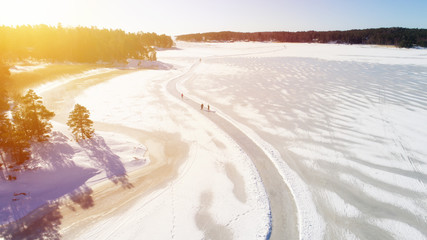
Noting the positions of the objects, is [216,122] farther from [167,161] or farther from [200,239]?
[200,239]

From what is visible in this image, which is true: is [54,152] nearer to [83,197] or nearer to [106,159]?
[106,159]

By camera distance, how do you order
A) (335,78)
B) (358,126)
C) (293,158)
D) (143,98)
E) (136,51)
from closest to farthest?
(293,158) < (358,126) < (143,98) < (335,78) < (136,51)

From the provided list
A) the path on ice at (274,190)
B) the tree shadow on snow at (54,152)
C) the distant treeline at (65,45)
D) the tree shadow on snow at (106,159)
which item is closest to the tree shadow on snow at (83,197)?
the tree shadow on snow at (106,159)

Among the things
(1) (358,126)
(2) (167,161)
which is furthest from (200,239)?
(1) (358,126)

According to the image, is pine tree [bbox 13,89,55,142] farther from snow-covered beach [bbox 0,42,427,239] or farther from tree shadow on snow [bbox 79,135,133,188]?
tree shadow on snow [bbox 79,135,133,188]

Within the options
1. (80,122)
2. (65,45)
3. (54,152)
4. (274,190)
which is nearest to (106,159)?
(54,152)

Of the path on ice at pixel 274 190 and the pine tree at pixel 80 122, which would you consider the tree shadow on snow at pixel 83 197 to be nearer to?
the pine tree at pixel 80 122

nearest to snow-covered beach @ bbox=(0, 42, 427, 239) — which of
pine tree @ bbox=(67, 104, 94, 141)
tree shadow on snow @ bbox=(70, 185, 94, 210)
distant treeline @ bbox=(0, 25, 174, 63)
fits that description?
tree shadow on snow @ bbox=(70, 185, 94, 210)
